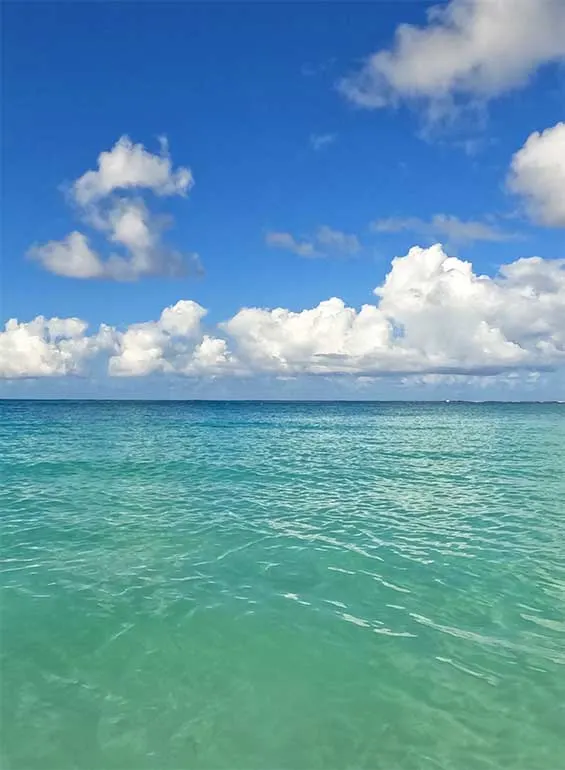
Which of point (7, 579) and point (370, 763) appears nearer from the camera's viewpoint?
point (370, 763)

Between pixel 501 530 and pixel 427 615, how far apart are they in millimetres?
7605

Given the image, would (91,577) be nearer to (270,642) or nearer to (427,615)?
(270,642)

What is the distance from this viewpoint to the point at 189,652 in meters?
9.14

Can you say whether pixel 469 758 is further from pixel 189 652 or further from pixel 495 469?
pixel 495 469

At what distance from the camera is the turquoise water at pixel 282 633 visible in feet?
22.9

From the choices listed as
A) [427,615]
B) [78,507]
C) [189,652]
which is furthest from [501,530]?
[78,507]

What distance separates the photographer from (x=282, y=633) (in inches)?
389

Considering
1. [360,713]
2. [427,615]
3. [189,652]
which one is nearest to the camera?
[360,713]

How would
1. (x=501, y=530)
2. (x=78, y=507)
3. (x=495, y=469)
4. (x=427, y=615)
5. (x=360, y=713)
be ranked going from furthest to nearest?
1. (x=495, y=469)
2. (x=78, y=507)
3. (x=501, y=530)
4. (x=427, y=615)
5. (x=360, y=713)

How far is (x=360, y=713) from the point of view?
7.56 meters

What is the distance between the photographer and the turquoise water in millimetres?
6992

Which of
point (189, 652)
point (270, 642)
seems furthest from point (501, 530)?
point (189, 652)

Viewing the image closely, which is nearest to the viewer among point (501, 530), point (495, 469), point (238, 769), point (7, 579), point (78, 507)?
point (238, 769)

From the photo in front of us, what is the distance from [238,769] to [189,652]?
9.16ft
